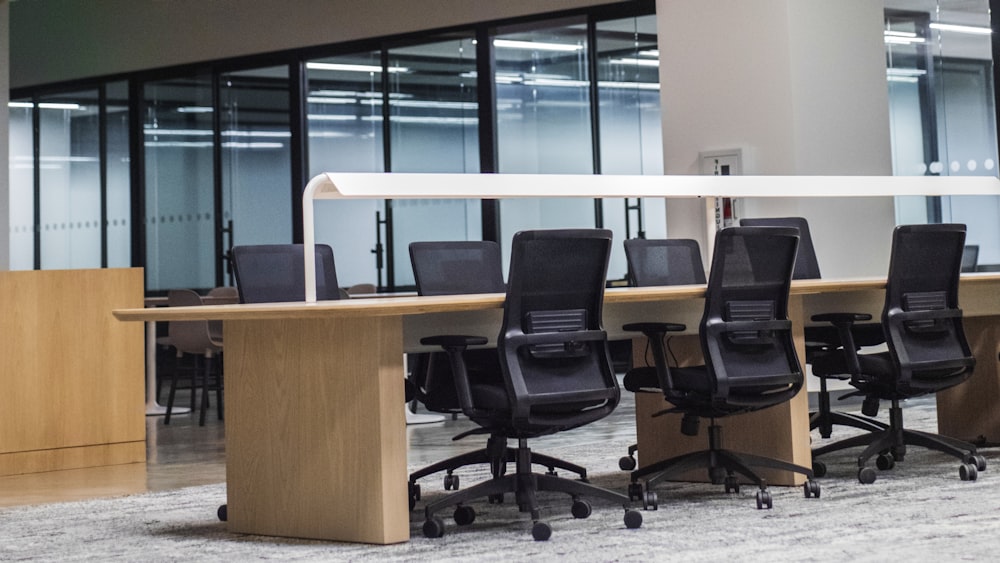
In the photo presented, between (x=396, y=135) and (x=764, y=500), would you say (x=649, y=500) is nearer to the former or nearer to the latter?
(x=764, y=500)

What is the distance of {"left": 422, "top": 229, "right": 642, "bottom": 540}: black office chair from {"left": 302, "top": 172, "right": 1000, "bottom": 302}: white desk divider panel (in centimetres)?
56

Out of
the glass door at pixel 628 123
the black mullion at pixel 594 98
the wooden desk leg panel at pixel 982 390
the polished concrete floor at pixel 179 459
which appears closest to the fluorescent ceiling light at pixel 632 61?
the glass door at pixel 628 123

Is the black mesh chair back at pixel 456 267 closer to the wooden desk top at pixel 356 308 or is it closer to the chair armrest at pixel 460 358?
the wooden desk top at pixel 356 308

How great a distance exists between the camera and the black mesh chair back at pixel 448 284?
5125 millimetres

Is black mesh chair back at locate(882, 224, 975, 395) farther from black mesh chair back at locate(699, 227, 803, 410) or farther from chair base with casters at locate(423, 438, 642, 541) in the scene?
chair base with casters at locate(423, 438, 642, 541)

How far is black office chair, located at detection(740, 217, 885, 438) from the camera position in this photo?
587cm

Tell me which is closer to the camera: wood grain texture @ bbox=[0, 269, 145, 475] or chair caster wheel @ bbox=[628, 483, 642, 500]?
chair caster wheel @ bbox=[628, 483, 642, 500]

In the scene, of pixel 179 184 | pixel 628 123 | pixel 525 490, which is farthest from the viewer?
pixel 179 184

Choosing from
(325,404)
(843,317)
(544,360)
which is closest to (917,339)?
(843,317)

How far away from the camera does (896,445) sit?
5.57 meters

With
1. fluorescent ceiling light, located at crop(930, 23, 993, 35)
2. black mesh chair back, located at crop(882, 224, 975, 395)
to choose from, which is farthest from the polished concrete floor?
fluorescent ceiling light, located at crop(930, 23, 993, 35)

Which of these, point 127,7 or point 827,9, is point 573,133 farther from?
point 127,7

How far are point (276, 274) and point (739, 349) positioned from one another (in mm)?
1789

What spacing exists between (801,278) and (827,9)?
8.91ft
